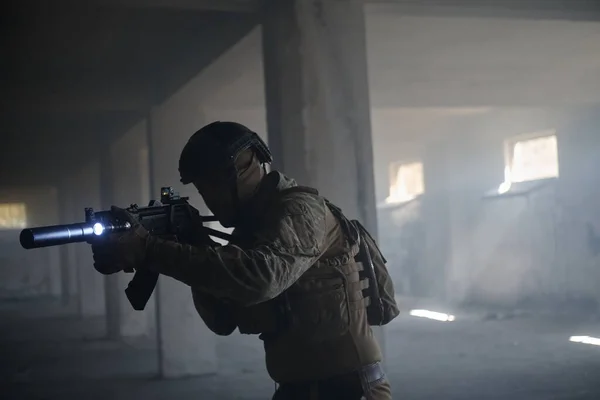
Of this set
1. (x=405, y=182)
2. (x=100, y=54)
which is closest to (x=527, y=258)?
(x=405, y=182)

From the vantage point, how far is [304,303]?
203cm

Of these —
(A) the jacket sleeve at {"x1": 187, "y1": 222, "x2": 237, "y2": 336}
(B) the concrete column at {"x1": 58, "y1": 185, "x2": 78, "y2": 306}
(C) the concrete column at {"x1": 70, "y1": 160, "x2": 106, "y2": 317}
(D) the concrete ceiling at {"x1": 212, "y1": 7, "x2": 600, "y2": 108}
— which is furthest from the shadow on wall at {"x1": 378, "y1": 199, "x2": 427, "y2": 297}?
(A) the jacket sleeve at {"x1": 187, "y1": 222, "x2": 237, "y2": 336}

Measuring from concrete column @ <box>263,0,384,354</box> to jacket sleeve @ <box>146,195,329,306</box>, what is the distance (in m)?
2.49

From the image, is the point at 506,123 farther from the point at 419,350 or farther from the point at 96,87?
the point at 96,87

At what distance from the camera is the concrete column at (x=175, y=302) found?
728cm

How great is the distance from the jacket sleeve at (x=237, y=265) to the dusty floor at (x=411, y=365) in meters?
4.11

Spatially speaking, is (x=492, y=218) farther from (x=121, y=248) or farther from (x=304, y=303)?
(x=121, y=248)

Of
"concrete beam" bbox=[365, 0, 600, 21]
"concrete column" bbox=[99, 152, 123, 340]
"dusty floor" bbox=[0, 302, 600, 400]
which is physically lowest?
"dusty floor" bbox=[0, 302, 600, 400]

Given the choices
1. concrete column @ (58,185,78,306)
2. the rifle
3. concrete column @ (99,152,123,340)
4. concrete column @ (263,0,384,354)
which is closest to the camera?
the rifle

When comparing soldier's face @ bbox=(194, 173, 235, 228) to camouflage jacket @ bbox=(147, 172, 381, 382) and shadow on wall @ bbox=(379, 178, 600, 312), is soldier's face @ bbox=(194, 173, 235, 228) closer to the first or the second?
camouflage jacket @ bbox=(147, 172, 381, 382)

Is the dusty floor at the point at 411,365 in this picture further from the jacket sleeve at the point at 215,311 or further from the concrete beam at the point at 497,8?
the jacket sleeve at the point at 215,311

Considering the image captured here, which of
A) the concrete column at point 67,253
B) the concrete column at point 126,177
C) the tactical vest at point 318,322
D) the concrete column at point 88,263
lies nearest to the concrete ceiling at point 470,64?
the concrete column at point 126,177

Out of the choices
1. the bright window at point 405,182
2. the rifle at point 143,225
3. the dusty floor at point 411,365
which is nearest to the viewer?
the rifle at point 143,225

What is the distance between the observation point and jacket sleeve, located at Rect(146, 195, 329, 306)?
173 cm
